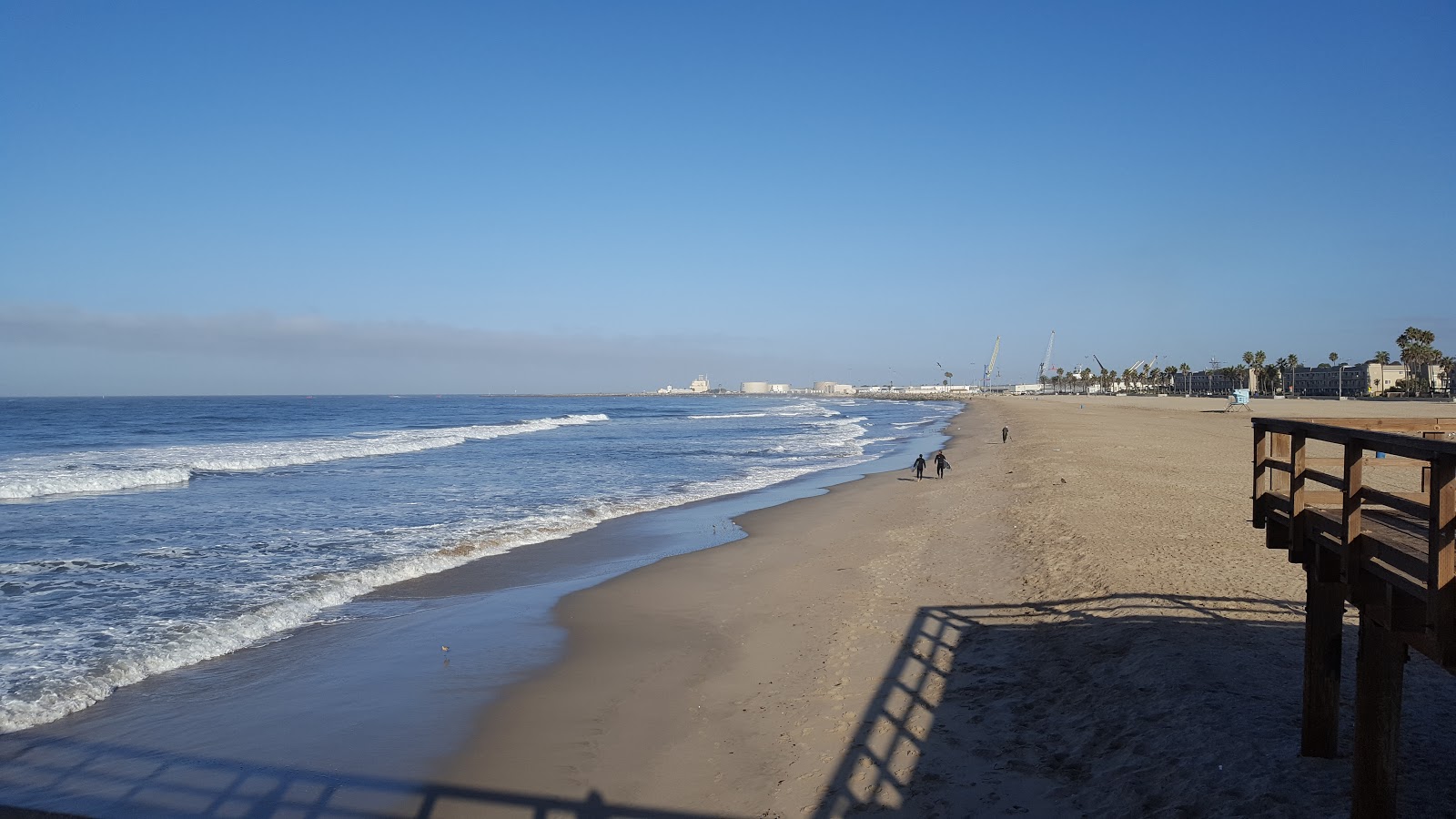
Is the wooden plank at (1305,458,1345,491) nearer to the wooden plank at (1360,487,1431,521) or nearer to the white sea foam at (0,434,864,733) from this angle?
the wooden plank at (1360,487,1431,521)

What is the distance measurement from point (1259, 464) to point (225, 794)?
8.37m

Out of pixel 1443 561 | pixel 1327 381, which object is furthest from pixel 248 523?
pixel 1327 381

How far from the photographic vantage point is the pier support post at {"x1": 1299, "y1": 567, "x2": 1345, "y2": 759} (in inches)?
219

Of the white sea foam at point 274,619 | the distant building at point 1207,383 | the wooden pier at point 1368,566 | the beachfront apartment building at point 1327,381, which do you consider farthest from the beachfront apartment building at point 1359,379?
the wooden pier at point 1368,566

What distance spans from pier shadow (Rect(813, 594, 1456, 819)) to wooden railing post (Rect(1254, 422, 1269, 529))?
1.53 metres

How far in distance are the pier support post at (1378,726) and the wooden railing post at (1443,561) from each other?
2.76ft

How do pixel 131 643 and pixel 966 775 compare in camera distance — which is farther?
pixel 131 643

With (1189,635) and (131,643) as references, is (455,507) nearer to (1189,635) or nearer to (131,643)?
(131,643)

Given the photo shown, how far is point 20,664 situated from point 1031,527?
14.8 meters

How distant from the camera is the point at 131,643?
9922 mm

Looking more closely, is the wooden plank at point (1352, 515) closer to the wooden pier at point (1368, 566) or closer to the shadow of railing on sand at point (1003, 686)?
the wooden pier at point (1368, 566)

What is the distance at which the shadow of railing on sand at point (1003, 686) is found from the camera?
6.09 meters

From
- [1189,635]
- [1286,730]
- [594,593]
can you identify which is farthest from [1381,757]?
[594,593]


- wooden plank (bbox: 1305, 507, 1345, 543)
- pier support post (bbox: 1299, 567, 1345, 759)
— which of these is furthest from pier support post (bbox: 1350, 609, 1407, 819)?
pier support post (bbox: 1299, 567, 1345, 759)
